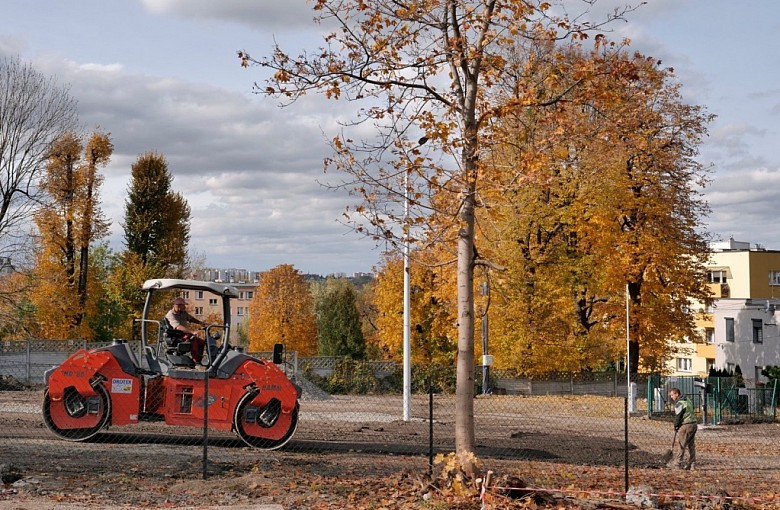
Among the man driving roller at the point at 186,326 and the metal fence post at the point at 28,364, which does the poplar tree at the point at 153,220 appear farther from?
the man driving roller at the point at 186,326

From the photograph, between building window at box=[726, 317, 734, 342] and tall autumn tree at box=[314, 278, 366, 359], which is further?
tall autumn tree at box=[314, 278, 366, 359]

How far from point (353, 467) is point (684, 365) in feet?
235

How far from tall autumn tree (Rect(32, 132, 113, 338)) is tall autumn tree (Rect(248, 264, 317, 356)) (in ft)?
62.6

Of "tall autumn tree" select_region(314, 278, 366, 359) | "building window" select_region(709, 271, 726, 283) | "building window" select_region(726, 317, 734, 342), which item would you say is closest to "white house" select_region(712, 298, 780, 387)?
"building window" select_region(726, 317, 734, 342)

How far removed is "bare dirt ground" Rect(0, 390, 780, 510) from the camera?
1096 cm

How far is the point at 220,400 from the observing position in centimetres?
1578

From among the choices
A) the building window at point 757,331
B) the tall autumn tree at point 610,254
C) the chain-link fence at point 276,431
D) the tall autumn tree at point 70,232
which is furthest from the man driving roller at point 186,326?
the building window at point 757,331

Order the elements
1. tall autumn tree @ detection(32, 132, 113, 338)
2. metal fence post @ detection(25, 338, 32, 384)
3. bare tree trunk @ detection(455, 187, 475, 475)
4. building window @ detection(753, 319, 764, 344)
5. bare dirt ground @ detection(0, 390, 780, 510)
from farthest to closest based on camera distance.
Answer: building window @ detection(753, 319, 764, 344) < tall autumn tree @ detection(32, 132, 113, 338) < metal fence post @ detection(25, 338, 32, 384) < bare tree trunk @ detection(455, 187, 475, 475) < bare dirt ground @ detection(0, 390, 780, 510)

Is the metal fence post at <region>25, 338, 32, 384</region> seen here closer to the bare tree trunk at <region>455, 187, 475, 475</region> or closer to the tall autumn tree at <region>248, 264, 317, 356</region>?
the tall autumn tree at <region>248, 264, 317, 356</region>

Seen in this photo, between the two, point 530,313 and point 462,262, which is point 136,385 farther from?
point 530,313

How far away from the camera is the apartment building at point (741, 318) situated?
166ft

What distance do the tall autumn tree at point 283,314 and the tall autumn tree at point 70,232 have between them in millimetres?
19094

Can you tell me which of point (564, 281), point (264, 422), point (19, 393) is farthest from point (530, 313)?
point (264, 422)

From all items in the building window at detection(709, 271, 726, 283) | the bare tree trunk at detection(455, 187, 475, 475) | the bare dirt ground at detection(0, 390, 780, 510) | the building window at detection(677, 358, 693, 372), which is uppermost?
the building window at detection(709, 271, 726, 283)
